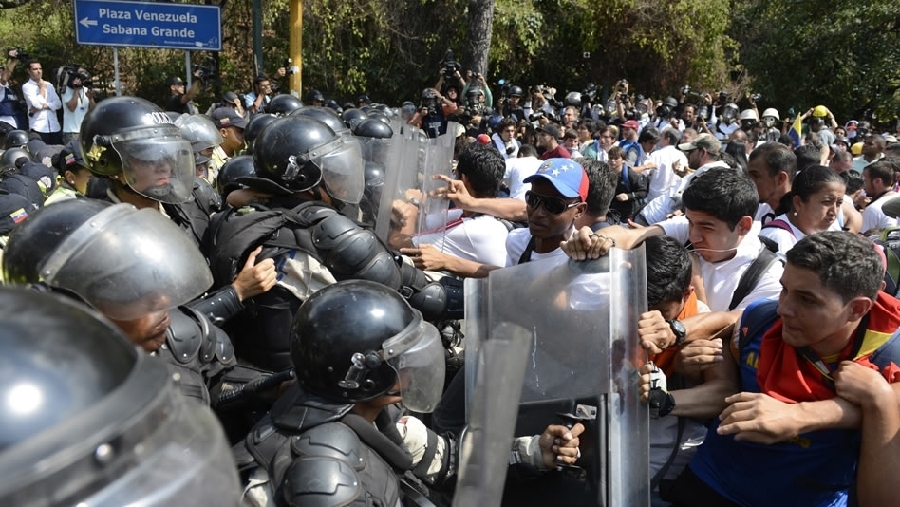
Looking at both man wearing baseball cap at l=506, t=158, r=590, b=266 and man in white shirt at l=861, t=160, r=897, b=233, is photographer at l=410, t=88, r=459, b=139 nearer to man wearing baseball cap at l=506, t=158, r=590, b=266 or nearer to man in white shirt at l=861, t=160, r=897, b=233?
man in white shirt at l=861, t=160, r=897, b=233

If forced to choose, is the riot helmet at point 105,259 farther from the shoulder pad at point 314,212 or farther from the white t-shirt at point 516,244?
the white t-shirt at point 516,244

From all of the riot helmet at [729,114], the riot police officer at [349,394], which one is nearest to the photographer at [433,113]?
the riot helmet at [729,114]

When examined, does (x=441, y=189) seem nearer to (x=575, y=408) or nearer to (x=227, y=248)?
(x=227, y=248)

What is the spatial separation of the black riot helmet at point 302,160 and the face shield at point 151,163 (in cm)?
31

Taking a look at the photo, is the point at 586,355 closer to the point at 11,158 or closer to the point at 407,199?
the point at 407,199

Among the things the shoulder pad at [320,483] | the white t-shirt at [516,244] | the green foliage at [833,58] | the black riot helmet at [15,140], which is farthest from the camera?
the green foliage at [833,58]

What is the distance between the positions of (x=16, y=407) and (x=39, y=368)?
47 mm

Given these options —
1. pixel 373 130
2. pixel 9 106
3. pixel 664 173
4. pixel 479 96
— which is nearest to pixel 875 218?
pixel 664 173

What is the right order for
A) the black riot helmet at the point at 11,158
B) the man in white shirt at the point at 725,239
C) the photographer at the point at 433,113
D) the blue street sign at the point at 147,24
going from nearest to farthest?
the man in white shirt at the point at 725,239
the black riot helmet at the point at 11,158
the photographer at the point at 433,113
the blue street sign at the point at 147,24

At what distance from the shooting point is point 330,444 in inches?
71.4

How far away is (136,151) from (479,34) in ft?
45.8

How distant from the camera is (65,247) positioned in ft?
6.50

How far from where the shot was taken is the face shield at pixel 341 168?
3.29 m

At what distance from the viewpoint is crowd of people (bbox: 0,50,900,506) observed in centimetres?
89
